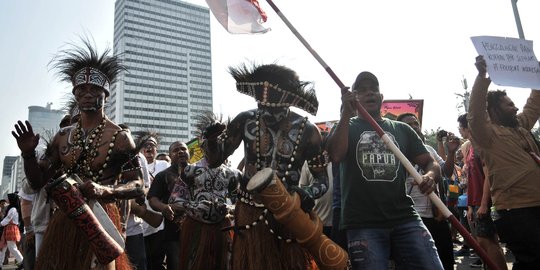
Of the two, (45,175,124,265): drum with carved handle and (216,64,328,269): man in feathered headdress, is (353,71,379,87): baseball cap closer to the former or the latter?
(216,64,328,269): man in feathered headdress

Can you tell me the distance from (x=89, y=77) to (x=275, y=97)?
1.63 meters

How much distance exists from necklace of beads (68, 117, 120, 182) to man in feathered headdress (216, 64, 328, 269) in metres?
1.02

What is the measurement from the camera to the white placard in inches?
151

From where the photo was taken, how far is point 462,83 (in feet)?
111

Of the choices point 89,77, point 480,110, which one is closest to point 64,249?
point 89,77

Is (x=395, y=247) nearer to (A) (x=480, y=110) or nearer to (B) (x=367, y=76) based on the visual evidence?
(B) (x=367, y=76)

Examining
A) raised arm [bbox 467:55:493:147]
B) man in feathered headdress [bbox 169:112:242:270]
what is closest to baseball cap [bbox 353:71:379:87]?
raised arm [bbox 467:55:493:147]

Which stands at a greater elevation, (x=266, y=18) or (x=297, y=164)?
(x=266, y=18)

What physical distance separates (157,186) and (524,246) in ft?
14.5

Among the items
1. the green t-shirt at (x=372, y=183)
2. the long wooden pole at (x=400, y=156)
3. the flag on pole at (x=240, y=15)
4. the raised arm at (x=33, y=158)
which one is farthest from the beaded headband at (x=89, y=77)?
the green t-shirt at (x=372, y=183)

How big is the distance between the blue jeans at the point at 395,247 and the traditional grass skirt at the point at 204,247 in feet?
5.68

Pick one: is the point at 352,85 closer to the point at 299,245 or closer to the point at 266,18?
the point at 266,18

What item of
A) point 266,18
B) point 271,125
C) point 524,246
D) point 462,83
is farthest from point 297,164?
point 462,83

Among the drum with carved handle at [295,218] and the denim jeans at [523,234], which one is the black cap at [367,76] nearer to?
the drum with carved handle at [295,218]
